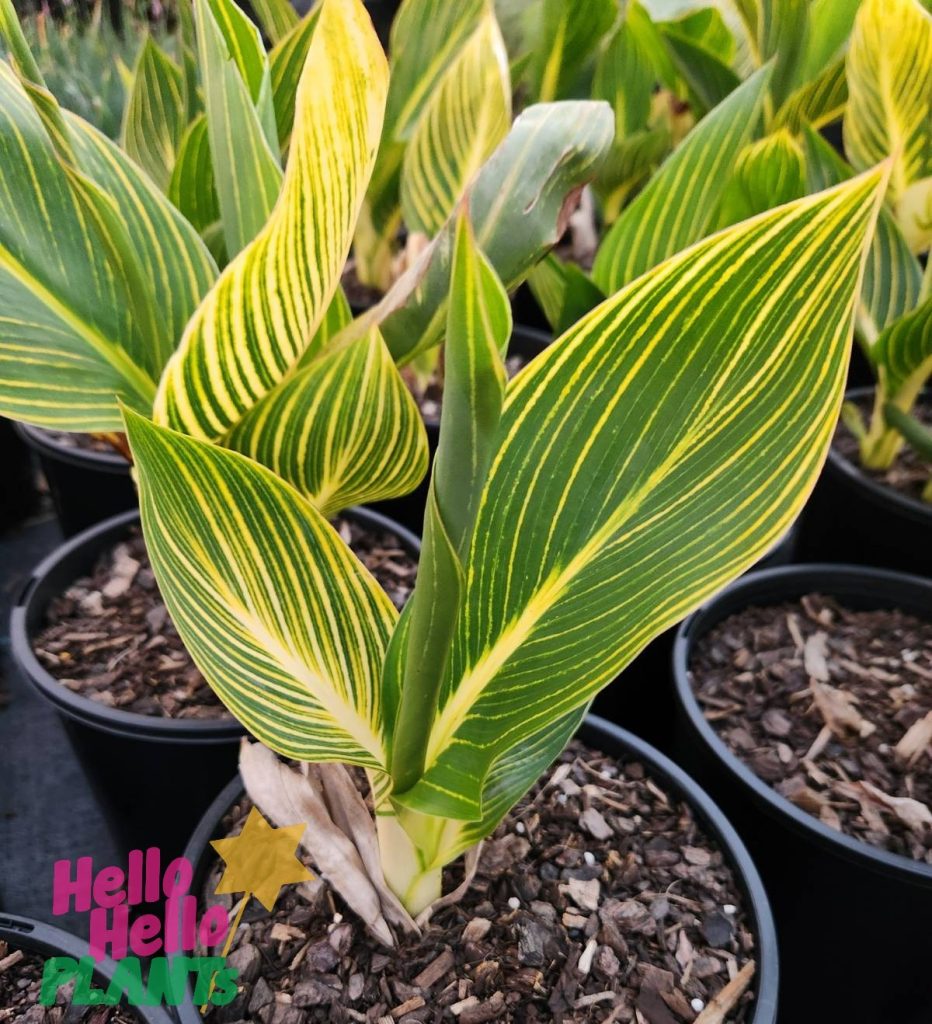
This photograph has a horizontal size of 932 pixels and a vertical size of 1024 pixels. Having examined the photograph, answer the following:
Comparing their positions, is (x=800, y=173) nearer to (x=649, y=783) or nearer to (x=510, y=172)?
(x=510, y=172)

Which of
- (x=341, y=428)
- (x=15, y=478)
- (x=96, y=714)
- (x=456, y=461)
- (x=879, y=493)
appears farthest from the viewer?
(x=15, y=478)

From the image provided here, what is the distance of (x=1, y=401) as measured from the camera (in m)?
0.63

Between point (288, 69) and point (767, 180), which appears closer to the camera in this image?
point (767, 180)

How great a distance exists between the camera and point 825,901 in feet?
2.58

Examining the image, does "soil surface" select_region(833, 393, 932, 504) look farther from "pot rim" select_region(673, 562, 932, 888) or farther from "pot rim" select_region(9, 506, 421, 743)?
"pot rim" select_region(9, 506, 421, 743)

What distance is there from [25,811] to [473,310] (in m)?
1.00

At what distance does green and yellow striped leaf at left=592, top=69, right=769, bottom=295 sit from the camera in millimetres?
882

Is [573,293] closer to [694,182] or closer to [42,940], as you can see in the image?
[694,182]

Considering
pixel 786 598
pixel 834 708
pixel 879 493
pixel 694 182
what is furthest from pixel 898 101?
pixel 834 708

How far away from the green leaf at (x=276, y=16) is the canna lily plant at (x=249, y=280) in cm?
57

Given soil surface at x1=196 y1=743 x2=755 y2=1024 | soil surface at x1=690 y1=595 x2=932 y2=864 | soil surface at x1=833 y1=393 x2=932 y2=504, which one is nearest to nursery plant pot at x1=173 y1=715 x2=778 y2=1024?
soil surface at x1=196 y1=743 x2=755 y2=1024

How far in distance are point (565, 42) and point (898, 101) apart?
46 cm

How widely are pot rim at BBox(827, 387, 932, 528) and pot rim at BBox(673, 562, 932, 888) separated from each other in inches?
4.5

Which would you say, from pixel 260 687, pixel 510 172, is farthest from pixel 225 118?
pixel 260 687
